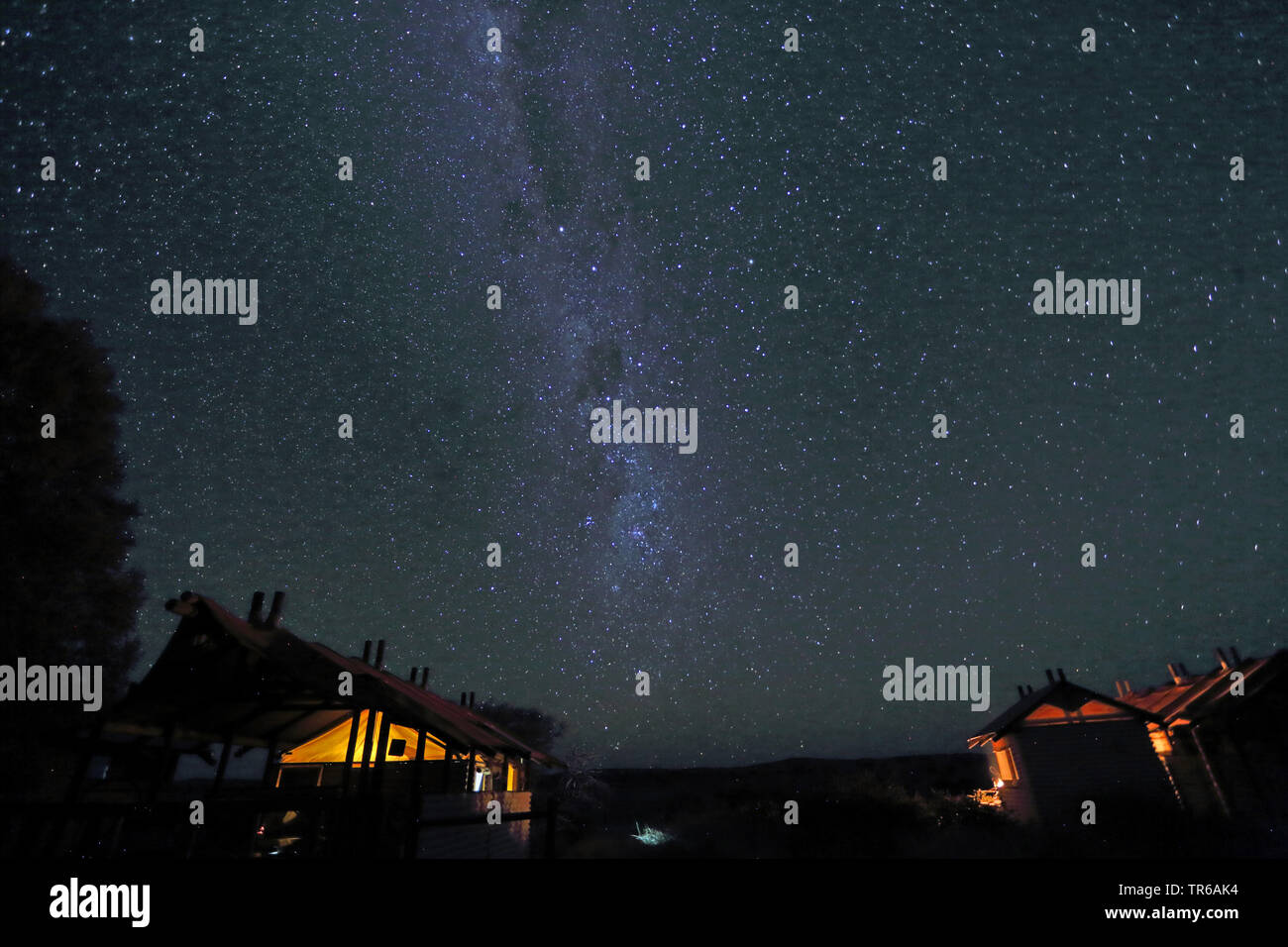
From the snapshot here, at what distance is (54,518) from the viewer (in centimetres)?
1916

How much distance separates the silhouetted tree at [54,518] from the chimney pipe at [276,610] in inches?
320

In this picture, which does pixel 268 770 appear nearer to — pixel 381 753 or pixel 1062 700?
pixel 381 753

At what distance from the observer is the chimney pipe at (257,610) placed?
14.9 m

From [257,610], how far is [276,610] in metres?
0.71

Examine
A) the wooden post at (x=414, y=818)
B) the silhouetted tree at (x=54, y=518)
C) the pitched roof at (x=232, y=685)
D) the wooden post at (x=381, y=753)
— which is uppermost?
the silhouetted tree at (x=54, y=518)

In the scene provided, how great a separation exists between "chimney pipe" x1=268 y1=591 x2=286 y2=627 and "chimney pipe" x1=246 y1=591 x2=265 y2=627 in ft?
0.88

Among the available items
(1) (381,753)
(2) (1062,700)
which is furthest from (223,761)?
(2) (1062,700)

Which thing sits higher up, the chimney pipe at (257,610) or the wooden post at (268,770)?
the chimney pipe at (257,610)

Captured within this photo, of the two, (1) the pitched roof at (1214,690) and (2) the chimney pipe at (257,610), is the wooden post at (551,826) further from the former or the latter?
(1) the pitched roof at (1214,690)

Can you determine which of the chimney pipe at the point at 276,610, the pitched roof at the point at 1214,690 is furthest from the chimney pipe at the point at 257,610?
the pitched roof at the point at 1214,690

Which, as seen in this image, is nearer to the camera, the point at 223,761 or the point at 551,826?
the point at 551,826

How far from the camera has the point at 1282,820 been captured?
21.1 meters

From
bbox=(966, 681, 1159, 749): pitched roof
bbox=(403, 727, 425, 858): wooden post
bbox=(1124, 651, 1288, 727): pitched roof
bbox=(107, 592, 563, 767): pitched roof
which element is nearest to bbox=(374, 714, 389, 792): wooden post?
bbox=(107, 592, 563, 767): pitched roof
